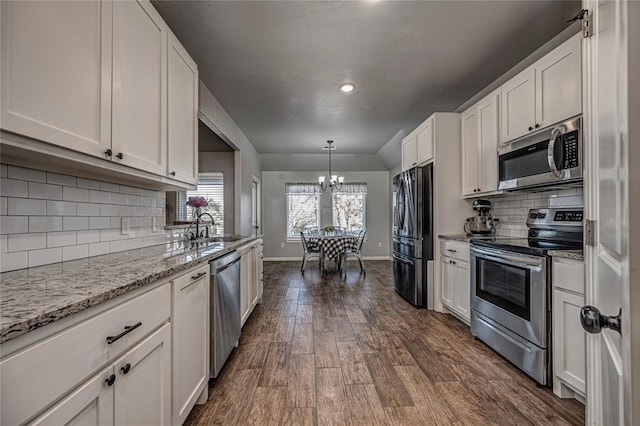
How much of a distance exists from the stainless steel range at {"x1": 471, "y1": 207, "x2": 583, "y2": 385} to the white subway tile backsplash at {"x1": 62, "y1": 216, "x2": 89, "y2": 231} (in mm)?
2694

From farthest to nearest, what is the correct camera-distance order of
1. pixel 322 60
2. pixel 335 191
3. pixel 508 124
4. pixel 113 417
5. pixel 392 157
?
pixel 335 191 → pixel 392 157 → pixel 322 60 → pixel 508 124 → pixel 113 417

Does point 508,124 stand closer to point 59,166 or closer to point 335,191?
point 59,166

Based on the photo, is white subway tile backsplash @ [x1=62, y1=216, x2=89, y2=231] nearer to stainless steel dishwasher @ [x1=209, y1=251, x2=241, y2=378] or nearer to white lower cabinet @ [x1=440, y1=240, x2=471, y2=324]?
stainless steel dishwasher @ [x1=209, y1=251, x2=241, y2=378]

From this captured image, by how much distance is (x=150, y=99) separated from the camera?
68.6 inches

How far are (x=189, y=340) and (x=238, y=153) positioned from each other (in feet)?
13.2

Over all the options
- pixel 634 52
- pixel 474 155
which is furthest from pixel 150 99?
pixel 474 155

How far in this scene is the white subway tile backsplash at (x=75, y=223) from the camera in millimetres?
1518

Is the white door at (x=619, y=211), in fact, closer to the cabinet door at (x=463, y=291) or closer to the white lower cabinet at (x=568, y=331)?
the white lower cabinet at (x=568, y=331)

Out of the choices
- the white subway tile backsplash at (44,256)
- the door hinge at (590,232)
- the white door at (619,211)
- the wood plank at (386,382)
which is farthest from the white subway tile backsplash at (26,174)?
the door hinge at (590,232)

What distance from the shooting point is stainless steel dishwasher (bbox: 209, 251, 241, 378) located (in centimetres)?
192

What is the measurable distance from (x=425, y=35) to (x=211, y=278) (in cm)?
246

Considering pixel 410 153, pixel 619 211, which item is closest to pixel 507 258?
pixel 619 211

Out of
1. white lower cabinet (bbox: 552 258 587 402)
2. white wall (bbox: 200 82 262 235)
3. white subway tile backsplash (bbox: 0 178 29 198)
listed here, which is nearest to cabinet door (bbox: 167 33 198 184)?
white subway tile backsplash (bbox: 0 178 29 198)

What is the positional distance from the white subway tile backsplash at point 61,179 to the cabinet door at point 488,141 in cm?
317
